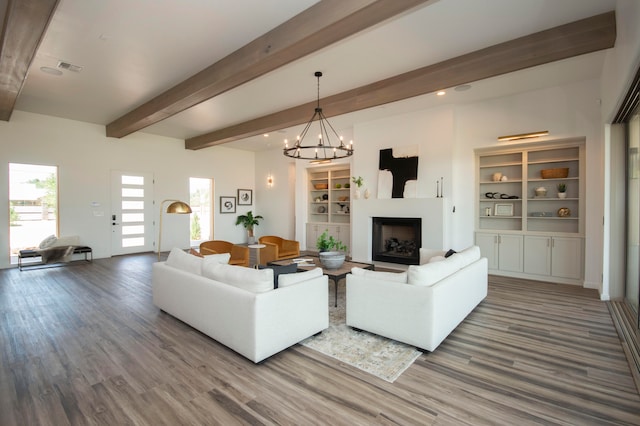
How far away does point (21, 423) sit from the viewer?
6.42ft

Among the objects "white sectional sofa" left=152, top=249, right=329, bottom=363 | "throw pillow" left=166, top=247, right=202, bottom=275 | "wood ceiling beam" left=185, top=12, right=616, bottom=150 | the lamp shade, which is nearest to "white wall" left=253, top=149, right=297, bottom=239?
the lamp shade

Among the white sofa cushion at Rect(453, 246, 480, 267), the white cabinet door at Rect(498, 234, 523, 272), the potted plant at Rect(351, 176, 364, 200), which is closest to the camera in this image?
the white sofa cushion at Rect(453, 246, 480, 267)

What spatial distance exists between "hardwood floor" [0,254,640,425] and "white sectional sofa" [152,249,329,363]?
0.49 feet

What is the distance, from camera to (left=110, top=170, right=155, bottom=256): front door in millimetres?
8023

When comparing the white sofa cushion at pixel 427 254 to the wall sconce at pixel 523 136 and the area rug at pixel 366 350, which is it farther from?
the wall sconce at pixel 523 136

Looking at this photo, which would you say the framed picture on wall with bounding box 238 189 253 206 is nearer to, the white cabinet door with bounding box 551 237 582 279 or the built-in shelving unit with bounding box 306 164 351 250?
the built-in shelving unit with bounding box 306 164 351 250

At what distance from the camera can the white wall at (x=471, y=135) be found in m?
4.84

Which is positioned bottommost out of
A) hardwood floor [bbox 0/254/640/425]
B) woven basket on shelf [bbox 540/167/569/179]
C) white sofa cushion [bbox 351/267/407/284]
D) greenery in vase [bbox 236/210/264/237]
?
hardwood floor [bbox 0/254/640/425]

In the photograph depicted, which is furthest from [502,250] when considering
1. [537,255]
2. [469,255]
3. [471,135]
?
[469,255]

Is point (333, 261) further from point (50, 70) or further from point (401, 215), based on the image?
point (50, 70)

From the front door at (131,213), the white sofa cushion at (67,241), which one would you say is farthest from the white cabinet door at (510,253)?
the white sofa cushion at (67,241)

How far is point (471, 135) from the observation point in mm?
5918

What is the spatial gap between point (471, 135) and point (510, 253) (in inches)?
89.7

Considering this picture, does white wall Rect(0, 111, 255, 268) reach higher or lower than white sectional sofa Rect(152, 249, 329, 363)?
higher
